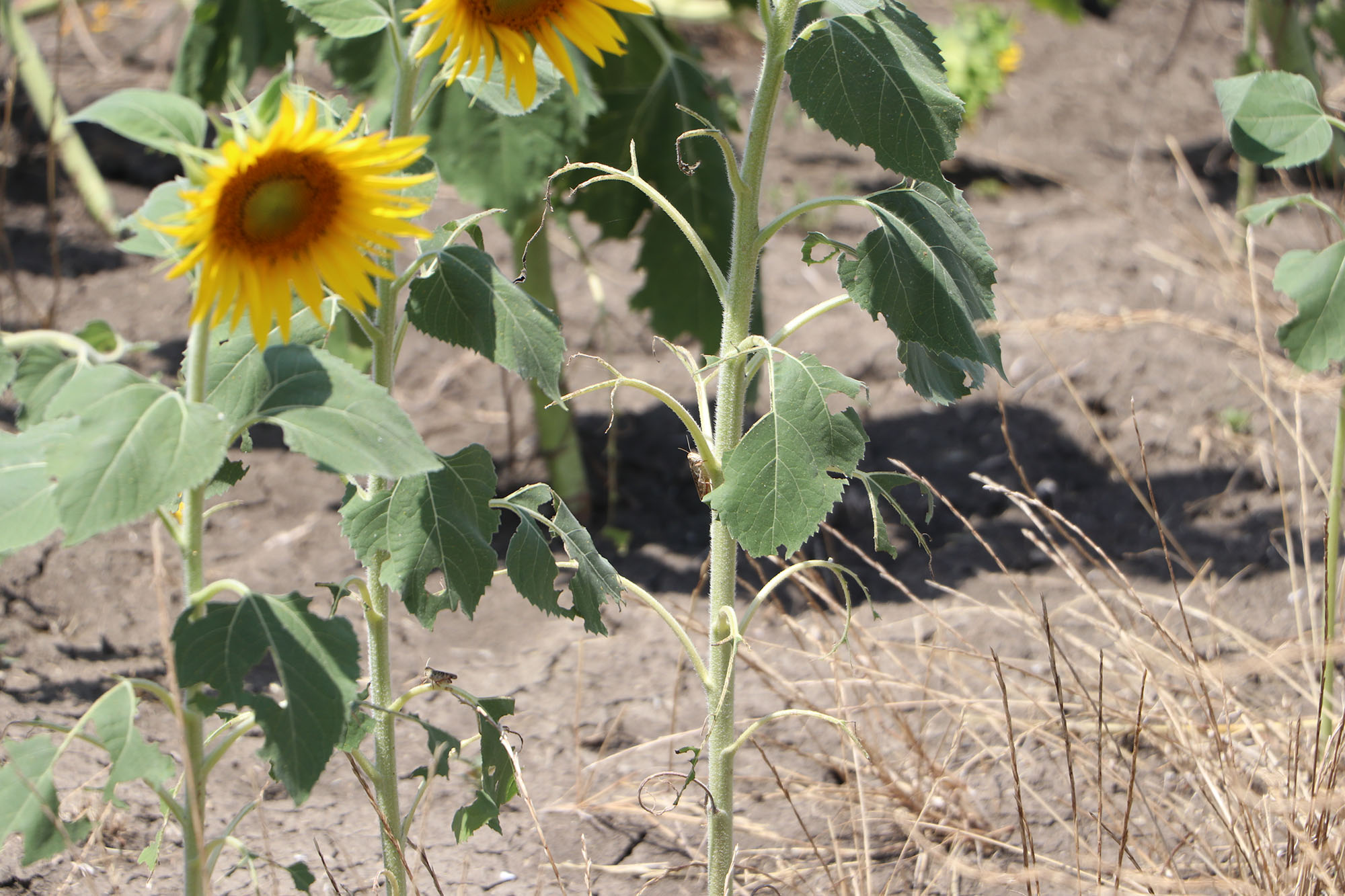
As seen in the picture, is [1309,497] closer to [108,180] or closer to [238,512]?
[238,512]

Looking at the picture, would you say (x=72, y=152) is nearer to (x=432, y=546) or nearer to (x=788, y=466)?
(x=432, y=546)

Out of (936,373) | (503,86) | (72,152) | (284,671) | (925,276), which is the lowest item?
(72,152)

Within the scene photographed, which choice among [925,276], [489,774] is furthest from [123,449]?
[925,276]

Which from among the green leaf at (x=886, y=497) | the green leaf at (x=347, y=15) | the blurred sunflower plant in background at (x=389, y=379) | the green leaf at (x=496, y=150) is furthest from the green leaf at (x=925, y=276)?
the green leaf at (x=496, y=150)

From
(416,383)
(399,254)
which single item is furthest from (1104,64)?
(399,254)

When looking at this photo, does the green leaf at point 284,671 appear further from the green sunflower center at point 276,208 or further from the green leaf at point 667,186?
the green leaf at point 667,186

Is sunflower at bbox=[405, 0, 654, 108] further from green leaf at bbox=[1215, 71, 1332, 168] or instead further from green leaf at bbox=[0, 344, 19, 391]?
green leaf at bbox=[1215, 71, 1332, 168]

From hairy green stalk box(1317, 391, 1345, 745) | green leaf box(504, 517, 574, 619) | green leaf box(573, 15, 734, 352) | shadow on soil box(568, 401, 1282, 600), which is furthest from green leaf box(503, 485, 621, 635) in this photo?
shadow on soil box(568, 401, 1282, 600)

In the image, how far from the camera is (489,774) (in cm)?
130

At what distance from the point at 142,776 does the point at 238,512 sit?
→ 1920 mm

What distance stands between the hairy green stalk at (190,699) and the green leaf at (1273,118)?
1342mm

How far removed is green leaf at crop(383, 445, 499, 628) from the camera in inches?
44.2

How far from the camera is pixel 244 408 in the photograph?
3.47 feet

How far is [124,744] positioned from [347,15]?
0.74m
